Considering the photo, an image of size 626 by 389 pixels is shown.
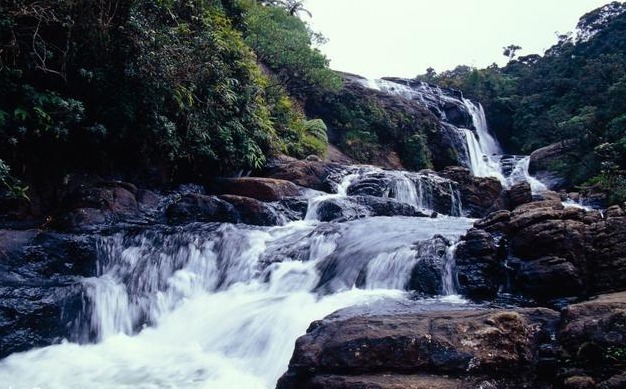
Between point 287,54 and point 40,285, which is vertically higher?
point 287,54

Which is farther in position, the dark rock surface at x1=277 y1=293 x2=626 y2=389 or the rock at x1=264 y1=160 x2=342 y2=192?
the rock at x1=264 y1=160 x2=342 y2=192

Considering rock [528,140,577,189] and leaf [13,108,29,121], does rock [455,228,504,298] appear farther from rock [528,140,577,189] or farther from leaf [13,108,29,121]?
rock [528,140,577,189]

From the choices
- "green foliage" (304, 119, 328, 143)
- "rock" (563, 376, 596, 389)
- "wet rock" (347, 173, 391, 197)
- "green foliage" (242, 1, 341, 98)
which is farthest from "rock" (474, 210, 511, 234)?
"green foliage" (242, 1, 341, 98)

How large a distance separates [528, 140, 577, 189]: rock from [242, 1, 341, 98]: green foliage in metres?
10.9

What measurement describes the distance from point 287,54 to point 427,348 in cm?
1580

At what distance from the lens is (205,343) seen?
586 centimetres

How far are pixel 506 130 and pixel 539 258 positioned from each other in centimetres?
2987

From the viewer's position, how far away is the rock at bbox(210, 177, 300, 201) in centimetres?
1130

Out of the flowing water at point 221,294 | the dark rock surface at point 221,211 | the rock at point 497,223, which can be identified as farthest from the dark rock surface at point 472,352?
the dark rock surface at point 221,211

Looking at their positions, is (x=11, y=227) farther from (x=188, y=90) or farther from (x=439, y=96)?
(x=439, y=96)

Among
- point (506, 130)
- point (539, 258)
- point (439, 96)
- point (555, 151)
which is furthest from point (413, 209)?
point (506, 130)

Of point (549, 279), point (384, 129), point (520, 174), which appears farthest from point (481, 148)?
point (549, 279)

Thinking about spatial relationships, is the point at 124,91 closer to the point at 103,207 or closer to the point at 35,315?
the point at 103,207

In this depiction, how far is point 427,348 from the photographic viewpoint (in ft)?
11.8
